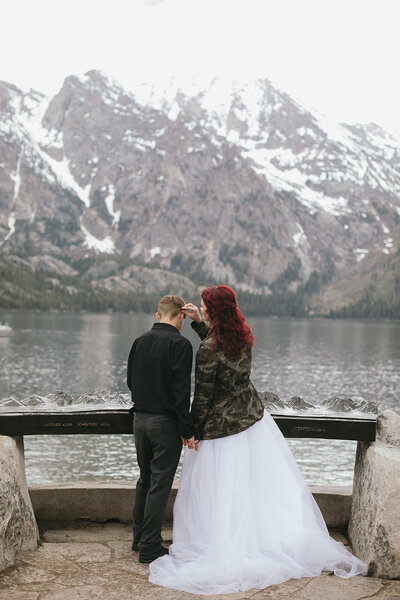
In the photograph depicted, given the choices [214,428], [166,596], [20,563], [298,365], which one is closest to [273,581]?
[166,596]

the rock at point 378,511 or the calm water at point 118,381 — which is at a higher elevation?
the rock at point 378,511

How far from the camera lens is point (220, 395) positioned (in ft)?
20.8

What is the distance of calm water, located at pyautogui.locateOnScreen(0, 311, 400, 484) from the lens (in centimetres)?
2864

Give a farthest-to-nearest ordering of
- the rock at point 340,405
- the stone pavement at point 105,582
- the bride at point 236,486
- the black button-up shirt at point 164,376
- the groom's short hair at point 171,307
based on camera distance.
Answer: the rock at point 340,405 → the groom's short hair at point 171,307 → the black button-up shirt at point 164,376 → the bride at point 236,486 → the stone pavement at point 105,582

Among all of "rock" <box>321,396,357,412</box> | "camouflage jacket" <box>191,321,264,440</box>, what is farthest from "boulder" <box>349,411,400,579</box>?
"camouflage jacket" <box>191,321,264,440</box>

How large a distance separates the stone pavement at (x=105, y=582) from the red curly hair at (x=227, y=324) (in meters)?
2.18

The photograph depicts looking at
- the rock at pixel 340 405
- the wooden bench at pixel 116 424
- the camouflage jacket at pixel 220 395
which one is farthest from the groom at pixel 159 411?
the rock at pixel 340 405

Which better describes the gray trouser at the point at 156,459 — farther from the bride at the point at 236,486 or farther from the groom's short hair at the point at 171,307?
the groom's short hair at the point at 171,307

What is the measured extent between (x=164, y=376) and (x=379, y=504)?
240 cm

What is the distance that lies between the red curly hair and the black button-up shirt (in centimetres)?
33

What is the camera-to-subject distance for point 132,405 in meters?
7.08

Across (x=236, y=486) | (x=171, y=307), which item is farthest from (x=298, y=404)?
(x=171, y=307)

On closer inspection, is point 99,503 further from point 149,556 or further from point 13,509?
point 13,509

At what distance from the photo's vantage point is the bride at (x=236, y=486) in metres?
6.01
